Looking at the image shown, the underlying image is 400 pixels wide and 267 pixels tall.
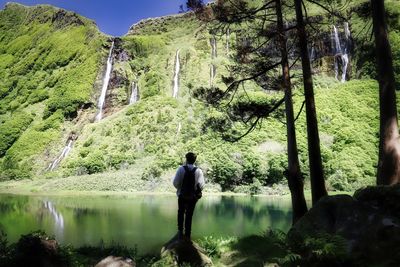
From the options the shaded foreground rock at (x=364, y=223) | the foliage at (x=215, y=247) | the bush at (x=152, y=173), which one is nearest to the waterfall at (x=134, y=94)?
the bush at (x=152, y=173)

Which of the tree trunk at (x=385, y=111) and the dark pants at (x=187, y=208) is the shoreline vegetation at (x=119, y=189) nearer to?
the tree trunk at (x=385, y=111)

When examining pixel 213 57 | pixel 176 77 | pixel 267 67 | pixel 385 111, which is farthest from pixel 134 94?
pixel 385 111

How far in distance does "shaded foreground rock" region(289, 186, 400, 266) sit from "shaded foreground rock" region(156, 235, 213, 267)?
8.91 ft

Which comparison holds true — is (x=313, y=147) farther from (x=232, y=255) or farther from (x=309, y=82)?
(x=232, y=255)

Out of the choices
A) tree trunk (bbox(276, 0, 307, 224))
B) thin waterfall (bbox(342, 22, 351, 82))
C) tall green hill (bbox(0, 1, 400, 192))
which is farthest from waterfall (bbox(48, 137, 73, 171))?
tree trunk (bbox(276, 0, 307, 224))

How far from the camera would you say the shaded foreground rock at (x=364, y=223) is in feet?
23.4

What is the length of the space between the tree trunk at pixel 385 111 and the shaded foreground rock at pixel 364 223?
2.57 m

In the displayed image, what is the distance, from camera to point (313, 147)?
13062 millimetres

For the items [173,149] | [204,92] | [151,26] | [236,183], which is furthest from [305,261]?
A: [151,26]

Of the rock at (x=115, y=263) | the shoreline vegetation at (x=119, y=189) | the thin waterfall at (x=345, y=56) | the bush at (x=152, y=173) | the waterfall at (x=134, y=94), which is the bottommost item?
the rock at (x=115, y=263)

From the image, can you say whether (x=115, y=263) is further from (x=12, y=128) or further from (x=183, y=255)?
(x=12, y=128)

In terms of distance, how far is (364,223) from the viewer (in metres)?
7.73

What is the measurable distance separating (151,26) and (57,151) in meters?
86.6

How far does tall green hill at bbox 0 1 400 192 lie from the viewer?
7519cm
